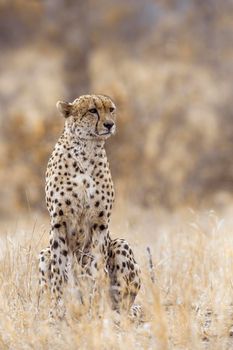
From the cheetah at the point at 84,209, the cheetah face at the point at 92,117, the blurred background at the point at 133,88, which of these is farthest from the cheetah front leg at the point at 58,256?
the blurred background at the point at 133,88

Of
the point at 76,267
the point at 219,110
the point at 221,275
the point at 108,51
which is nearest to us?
the point at 76,267

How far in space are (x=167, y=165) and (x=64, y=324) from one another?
9.80m

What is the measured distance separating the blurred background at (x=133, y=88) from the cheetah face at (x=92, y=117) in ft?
7.62

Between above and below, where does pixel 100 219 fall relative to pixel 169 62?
below

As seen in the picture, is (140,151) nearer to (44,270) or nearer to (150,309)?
(44,270)

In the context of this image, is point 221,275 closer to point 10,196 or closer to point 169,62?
point 10,196

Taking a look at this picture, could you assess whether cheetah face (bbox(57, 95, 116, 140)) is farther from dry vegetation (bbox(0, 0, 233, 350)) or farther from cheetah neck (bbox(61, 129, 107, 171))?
dry vegetation (bbox(0, 0, 233, 350))

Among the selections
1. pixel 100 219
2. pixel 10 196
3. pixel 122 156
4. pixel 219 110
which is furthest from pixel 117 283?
pixel 219 110

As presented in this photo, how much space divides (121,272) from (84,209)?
14.4 inches

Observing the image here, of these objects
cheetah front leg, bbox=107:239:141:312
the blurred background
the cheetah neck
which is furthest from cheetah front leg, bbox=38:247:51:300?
the blurred background

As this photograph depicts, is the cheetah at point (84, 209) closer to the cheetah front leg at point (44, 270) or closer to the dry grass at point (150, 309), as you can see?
the cheetah front leg at point (44, 270)

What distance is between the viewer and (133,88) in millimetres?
18125

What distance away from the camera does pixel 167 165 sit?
45.0ft

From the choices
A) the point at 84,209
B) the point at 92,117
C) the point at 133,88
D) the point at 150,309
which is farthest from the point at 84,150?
the point at 133,88
